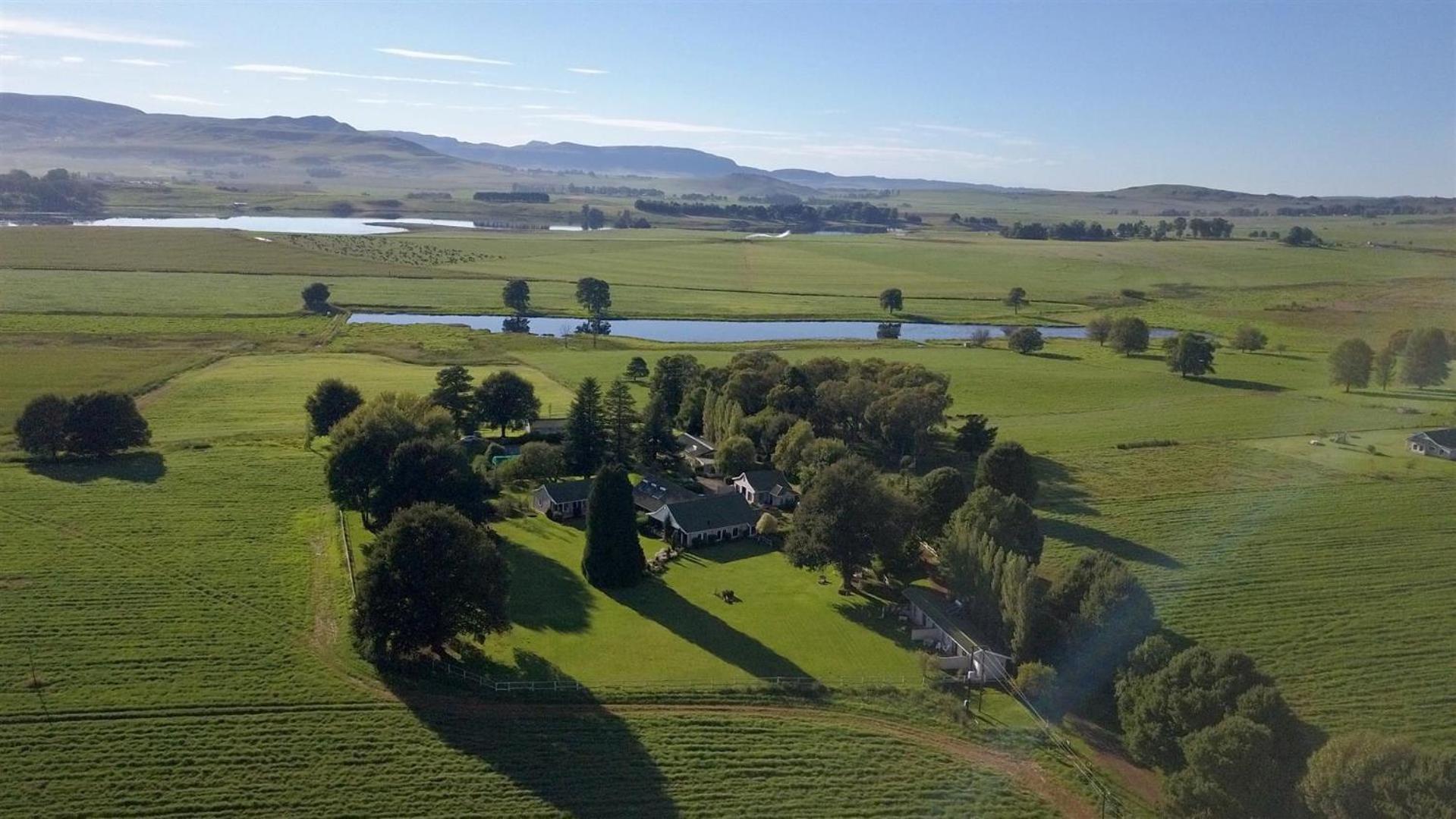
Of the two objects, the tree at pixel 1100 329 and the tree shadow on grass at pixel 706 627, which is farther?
the tree at pixel 1100 329

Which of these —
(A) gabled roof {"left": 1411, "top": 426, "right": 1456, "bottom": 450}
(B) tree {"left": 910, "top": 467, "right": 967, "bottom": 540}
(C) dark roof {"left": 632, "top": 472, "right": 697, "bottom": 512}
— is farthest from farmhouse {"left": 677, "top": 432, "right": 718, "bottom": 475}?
(A) gabled roof {"left": 1411, "top": 426, "right": 1456, "bottom": 450}

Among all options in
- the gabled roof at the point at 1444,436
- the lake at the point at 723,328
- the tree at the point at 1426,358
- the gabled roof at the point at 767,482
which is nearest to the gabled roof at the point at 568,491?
the gabled roof at the point at 767,482

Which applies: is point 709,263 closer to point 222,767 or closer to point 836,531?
point 836,531

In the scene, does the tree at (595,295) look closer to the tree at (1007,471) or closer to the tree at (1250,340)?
the tree at (1007,471)

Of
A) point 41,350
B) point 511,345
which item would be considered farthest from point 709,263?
point 41,350

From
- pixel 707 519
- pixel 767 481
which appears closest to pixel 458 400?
pixel 767 481

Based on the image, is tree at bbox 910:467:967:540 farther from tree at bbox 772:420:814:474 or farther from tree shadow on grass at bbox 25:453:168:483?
tree shadow on grass at bbox 25:453:168:483

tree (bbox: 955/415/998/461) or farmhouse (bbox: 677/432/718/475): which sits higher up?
tree (bbox: 955/415/998/461)
